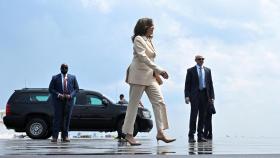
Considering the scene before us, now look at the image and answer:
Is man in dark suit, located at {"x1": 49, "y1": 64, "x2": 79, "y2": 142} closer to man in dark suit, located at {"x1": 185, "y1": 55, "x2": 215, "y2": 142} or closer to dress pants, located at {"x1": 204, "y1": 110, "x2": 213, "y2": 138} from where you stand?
man in dark suit, located at {"x1": 185, "y1": 55, "x2": 215, "y2": 142}

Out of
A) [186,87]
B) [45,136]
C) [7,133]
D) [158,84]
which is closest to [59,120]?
[186,87]

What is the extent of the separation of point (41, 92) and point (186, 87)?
8675 millimetres

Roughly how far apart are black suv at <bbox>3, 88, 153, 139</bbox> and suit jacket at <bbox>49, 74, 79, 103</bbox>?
6140 millimetres

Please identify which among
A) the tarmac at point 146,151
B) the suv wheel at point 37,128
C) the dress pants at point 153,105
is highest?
the suv wheel at point 37,128

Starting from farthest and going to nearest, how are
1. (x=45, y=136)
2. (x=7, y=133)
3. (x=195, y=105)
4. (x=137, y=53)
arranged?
(x=7, y=133) → (x=45, y=136) → (x=195, y=105) → (x=137, y=53)

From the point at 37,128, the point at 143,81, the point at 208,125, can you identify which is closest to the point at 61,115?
the point at 208,125

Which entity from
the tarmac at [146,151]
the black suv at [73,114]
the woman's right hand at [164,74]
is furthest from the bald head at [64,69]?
the black suv at [73,114]

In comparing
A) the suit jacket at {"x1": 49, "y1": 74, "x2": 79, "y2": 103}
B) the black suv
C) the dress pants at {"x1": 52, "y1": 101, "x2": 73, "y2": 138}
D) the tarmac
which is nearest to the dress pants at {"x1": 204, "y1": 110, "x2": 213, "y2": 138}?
the suit jacket at {"x1": 49, "y1": 74, "x2": 79, "y2": 103}

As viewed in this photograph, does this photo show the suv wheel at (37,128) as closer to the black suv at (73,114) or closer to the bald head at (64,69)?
the black suv at (73,114)

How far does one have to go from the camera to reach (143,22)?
9914mm

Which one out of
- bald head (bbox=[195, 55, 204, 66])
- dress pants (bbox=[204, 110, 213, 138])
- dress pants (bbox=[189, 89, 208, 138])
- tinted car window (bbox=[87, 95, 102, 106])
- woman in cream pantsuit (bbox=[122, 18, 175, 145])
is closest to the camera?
woman in cream pantsuit (bbox=[122, 18, 175, 145])

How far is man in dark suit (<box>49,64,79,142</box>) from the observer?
14.1m

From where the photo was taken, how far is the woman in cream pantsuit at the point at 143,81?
32.1 ft

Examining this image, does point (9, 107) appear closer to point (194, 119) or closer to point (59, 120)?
point (59, 120)
